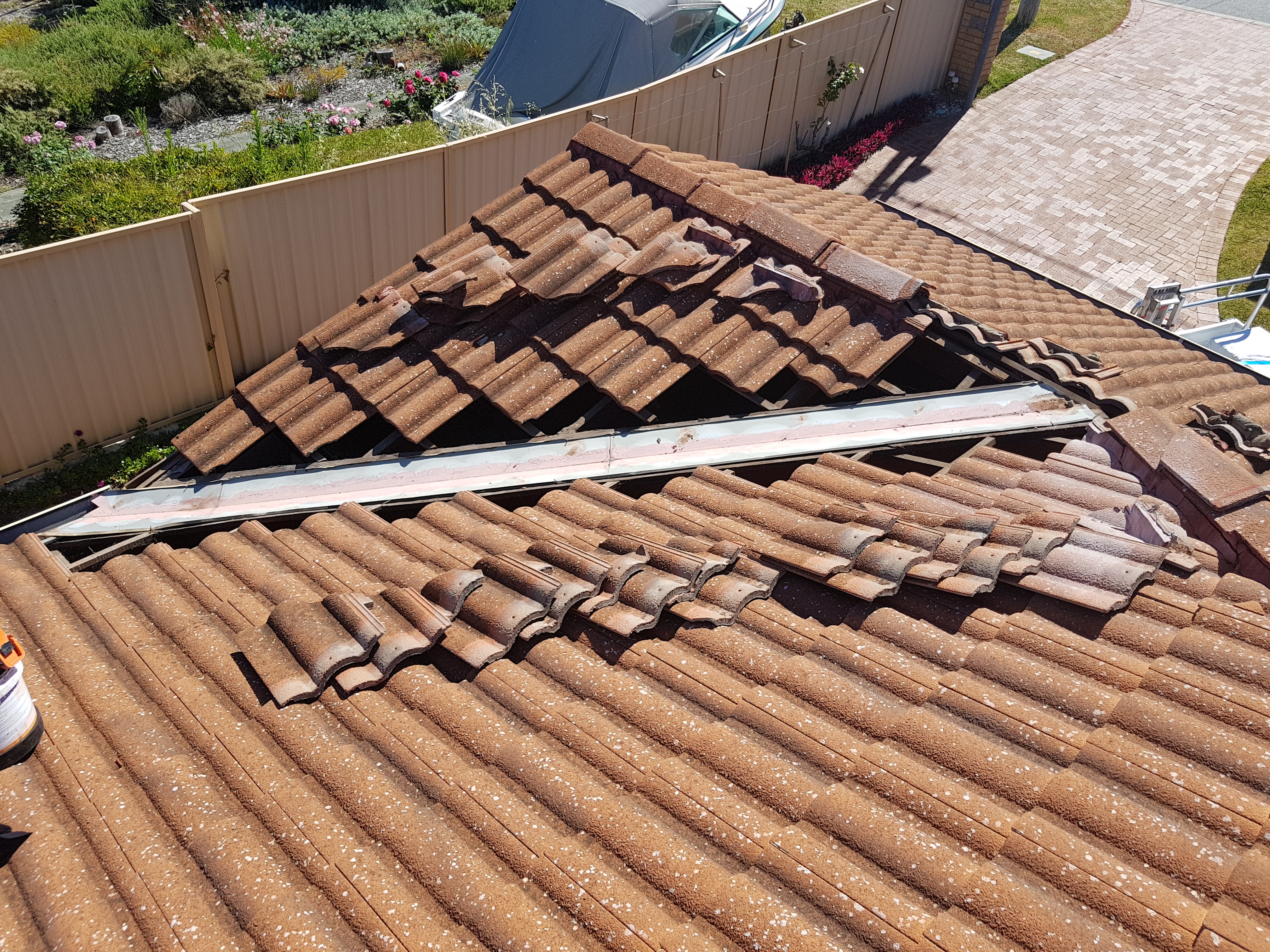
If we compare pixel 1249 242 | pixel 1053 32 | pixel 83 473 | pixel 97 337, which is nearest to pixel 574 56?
pixel 97 337

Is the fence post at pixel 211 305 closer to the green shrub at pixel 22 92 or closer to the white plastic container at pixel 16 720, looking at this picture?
the white plastic container at pixel 16 720

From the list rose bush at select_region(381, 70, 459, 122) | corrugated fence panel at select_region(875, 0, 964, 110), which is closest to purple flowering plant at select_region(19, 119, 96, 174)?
rose bush at select_region(381, 70, 459, 122)

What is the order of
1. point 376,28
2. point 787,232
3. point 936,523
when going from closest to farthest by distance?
point 936,523 → point 787,232 → point 376,28

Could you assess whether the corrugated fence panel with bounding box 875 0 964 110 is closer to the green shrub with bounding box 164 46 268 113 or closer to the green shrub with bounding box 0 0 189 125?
the green shrub with bounding box 164 46 268 113

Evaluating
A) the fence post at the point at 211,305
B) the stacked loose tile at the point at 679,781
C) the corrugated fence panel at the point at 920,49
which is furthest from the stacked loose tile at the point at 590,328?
the corrugated fence panel at the point at 920,49

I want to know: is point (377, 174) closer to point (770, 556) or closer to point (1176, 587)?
point (770, 556)

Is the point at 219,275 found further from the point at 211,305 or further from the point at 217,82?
the point at 217,82

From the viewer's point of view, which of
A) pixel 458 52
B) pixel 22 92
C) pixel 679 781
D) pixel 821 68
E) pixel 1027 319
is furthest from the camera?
pixel 458 52
